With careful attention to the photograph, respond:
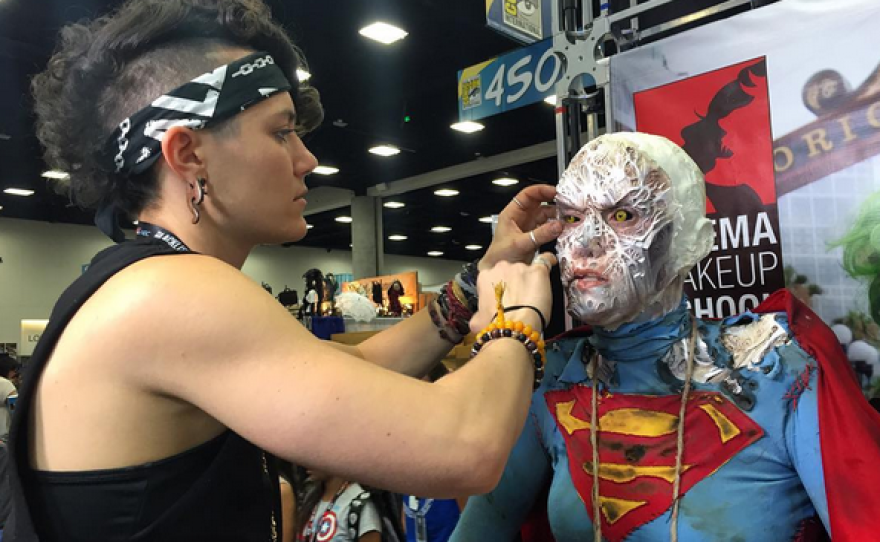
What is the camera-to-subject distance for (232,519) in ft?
3.27

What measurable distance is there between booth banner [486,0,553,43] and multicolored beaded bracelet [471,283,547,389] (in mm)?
1548

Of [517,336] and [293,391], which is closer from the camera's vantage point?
[293,391]

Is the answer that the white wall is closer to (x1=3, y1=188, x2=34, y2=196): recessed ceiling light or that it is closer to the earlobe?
(x1=3, y1=188, x2=34, y2=196): recessed ceiling light

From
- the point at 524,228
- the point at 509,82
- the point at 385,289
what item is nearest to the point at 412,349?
the point at 524,228

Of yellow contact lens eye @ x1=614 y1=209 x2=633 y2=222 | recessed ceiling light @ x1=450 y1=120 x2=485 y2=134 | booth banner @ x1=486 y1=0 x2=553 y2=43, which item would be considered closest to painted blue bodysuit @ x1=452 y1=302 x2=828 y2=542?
yellow contact lens eye @ x1=614 y1=209 x2=633 y2=222

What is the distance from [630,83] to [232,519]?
1.62m

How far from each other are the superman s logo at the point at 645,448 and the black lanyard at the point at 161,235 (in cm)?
83

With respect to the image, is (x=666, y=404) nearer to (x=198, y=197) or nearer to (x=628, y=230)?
(x=628, y=230)

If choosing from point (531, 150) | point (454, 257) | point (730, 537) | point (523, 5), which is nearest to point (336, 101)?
point (531, 150)

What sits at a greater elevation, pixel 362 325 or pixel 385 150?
pixel 385 150

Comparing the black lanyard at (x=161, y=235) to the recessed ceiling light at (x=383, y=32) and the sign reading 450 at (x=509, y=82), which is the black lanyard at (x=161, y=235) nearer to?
the sign reading 450 at (x=509, y=82)

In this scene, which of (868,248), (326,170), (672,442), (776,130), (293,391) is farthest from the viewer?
(326,170)

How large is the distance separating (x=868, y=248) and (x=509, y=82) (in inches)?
67.6

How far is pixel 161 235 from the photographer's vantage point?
1061mm
